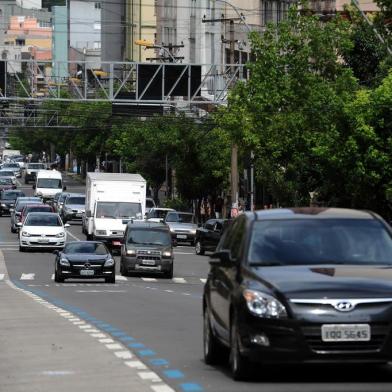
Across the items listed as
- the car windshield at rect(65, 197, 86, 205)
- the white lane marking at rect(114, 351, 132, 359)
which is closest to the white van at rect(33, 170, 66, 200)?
the car windshield at rect(65, 197, 86, 205)

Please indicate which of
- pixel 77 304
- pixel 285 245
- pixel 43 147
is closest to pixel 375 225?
pixel 285 245

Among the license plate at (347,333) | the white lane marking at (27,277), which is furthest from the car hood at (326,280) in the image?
the white lane marking at (27,277)

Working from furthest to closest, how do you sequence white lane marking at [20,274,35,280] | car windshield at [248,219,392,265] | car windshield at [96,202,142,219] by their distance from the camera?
car windshield at [96,202,142,219] < white lane marking at [20,274,35,280] < car windshield at [248,219,392,265]

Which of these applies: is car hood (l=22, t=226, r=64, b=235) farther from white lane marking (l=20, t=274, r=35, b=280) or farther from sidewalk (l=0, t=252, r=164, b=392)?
sidewalk (l=0, t=252, r=164, b=392)

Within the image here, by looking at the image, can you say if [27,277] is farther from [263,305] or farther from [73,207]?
[73,207]

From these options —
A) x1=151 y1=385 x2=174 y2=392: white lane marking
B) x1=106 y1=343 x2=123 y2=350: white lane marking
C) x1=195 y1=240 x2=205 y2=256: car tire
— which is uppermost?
x1=151 y1=385 x2=174 y2=392: white lane marking

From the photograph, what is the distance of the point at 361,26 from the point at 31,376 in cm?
4143

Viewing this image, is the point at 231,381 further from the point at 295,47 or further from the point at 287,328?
the point at 295,47

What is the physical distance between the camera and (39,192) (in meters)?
103

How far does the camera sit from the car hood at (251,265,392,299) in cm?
1248

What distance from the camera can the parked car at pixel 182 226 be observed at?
222 ft

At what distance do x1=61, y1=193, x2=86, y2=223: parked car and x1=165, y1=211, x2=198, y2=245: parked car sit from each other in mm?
15141

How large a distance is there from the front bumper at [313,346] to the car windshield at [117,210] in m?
45.2

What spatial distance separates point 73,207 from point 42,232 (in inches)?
951
